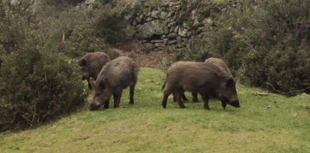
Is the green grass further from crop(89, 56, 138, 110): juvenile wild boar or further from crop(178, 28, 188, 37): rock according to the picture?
crop(178, 28, 188, 37): rock

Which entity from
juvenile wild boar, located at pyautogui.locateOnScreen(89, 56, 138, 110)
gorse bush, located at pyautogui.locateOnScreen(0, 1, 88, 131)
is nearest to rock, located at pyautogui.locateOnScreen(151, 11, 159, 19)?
juvenile wild boar, located at pyautogui.locateOnScreen(89, 56, 138, 110)

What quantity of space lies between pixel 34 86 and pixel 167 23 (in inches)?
733

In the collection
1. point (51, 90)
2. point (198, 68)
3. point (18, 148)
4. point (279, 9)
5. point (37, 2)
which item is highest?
point (37, 2)

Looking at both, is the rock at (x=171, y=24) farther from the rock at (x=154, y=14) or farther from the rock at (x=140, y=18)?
the rock at (x=140, y=18)

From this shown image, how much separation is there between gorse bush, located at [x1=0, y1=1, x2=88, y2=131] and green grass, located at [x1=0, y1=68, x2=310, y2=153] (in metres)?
0.56

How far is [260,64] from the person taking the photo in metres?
13.0

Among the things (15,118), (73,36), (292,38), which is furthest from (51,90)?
(73,36)

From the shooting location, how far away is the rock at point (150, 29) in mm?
26109

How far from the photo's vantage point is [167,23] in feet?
83.6

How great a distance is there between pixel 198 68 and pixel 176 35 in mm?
16642

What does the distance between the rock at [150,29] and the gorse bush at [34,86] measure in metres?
17.5

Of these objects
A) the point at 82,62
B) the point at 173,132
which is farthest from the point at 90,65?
the point at 173,132

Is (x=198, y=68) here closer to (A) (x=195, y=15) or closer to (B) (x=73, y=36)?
(A) (x=195, y=15)

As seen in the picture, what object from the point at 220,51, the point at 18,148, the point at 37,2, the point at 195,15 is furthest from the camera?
the point at 37,2
